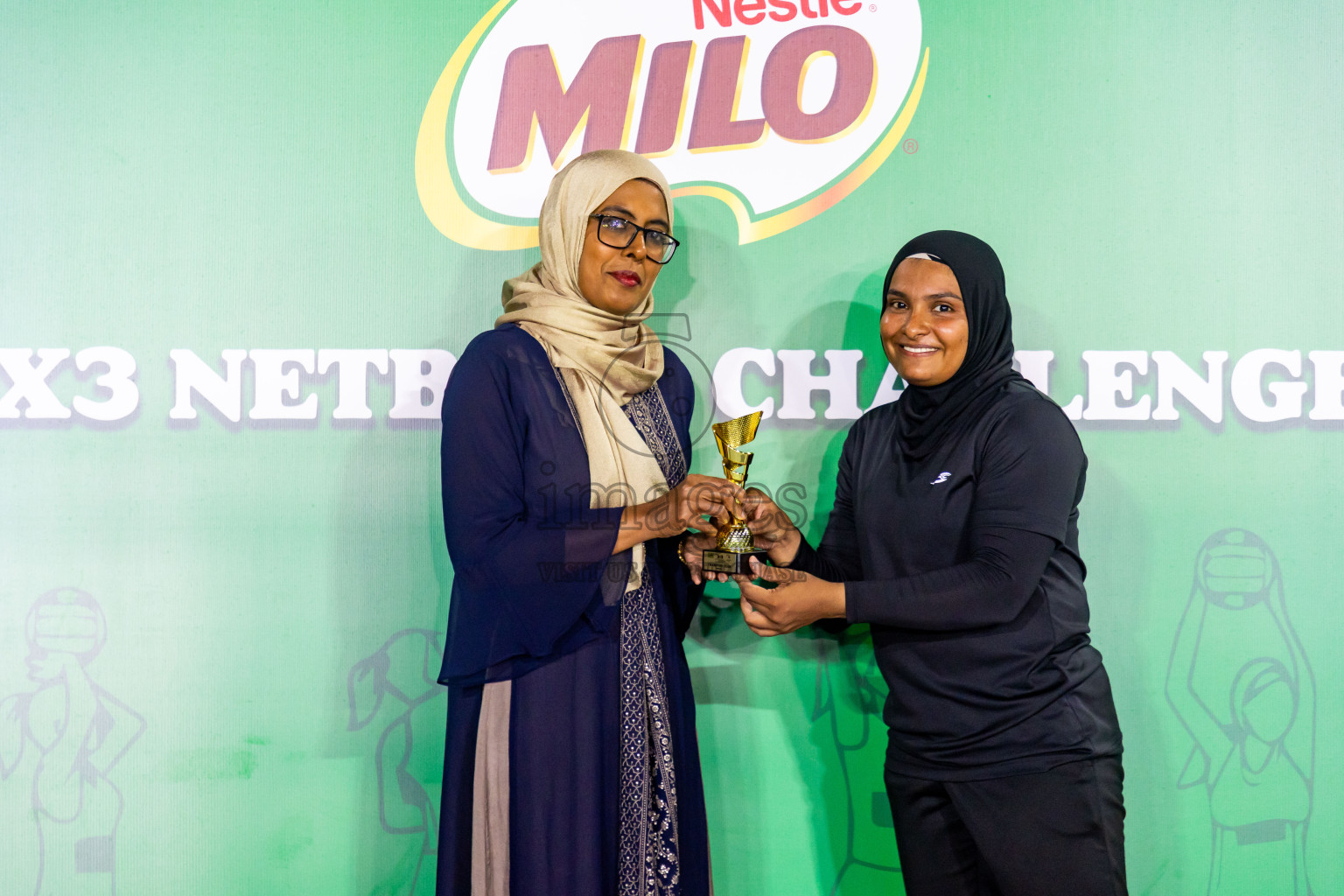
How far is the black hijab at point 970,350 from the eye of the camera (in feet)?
5.94

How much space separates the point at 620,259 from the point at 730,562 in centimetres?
68

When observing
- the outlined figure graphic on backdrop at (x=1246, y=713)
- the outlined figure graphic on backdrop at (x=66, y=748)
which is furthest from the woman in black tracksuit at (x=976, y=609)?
the outlined figure graphic on backdrop at (x=66, y=748)

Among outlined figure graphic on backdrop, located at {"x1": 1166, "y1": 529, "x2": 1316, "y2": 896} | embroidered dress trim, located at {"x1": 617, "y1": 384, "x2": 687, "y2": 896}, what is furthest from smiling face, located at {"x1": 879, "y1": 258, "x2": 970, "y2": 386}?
outlined figure graphic on backdrop, located at {"x1": 1166, "y1": 529, "x2": 1316, "y2": 896}

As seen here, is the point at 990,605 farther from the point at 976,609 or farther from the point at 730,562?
the point at 730,562

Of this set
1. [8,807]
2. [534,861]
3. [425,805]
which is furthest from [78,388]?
[534,861]

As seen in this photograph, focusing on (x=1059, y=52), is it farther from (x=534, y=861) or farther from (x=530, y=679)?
(x=534, y=861)

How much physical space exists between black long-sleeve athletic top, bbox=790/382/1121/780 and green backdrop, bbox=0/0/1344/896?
1.89ft

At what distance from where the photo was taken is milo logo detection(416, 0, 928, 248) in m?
2.32

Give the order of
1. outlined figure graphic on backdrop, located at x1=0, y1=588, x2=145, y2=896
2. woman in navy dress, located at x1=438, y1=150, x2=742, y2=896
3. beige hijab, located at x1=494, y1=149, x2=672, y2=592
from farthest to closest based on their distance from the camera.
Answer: outlined figure graphic on backdrop, located at x1=0, y1=588, x2=145, y2=896
beige hijab, located at x1=494, y1=149, x2=672, y2=592
woman in navy dress, located at x1=438, y1=150, x2=742, y2=896

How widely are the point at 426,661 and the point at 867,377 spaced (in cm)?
141

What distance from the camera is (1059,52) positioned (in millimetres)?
2361

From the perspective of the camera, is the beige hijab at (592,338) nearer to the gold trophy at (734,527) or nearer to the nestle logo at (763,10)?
the gold trophy at (734,527)

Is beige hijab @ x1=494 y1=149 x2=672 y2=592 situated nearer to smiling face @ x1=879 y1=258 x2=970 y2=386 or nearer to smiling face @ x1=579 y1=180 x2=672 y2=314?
smiling face @ x1=579 y1=180 x2=672 y2=314

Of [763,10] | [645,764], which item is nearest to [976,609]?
[645,764]
